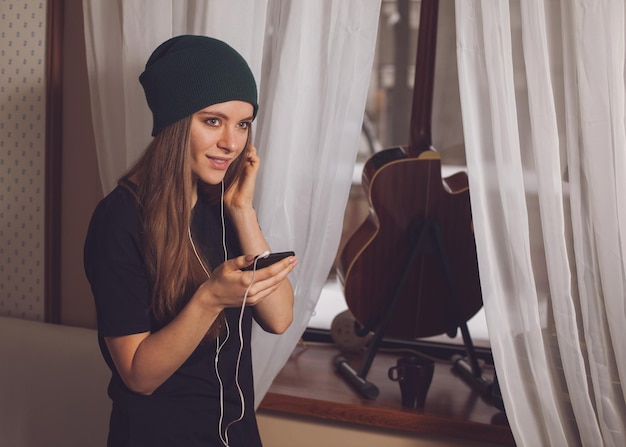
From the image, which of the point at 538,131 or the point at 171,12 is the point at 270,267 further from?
the point at 171,12

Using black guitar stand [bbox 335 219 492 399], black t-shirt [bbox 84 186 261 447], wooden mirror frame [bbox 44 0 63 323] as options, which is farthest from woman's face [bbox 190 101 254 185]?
wooden mirror frame [bbox 44 0 63 323]

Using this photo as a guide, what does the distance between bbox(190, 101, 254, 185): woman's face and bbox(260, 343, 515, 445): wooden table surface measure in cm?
71

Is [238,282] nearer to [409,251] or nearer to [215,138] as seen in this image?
[215,138]

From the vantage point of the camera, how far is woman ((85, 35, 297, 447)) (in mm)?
1170

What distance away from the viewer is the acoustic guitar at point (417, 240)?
1.79 metres

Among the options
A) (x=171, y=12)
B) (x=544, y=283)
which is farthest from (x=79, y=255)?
(x=544, y=283)

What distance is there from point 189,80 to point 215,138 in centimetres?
11

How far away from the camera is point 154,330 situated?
1278mm

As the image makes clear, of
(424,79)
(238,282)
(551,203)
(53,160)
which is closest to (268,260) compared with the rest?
(238,282)

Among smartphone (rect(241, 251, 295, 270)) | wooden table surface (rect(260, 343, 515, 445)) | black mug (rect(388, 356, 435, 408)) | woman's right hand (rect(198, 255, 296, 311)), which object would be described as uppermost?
smartphone (rect(241, 251, 295, 270))

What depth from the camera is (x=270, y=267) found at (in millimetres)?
1166

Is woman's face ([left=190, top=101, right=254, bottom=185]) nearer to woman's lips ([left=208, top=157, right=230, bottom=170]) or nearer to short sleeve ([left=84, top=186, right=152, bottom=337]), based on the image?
woman's lips ([left=208, top=157, right=230, bottom=170])

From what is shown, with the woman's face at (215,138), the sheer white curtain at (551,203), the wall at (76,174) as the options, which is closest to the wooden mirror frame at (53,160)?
the wall at (76,174)

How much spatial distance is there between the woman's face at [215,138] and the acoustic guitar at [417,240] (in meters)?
0.57
